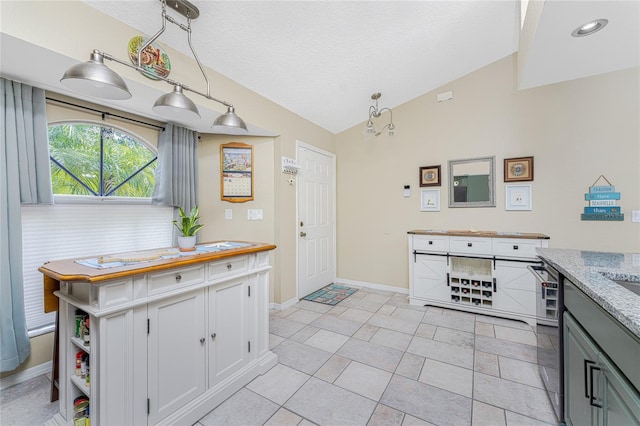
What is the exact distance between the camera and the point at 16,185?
1934 millimetres

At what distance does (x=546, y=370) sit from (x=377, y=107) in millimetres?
3525

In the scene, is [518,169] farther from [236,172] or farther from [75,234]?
[75,234]

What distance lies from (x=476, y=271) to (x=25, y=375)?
4554mm

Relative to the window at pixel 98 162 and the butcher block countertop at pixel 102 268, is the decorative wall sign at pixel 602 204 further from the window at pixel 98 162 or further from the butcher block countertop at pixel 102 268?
the window at pixel 98 162

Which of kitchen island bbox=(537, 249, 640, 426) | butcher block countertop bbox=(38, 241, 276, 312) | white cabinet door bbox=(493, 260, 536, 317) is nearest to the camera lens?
kitchen island bbox=(537, 249, 640, 426)

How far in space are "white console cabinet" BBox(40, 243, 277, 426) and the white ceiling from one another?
1.53 metres

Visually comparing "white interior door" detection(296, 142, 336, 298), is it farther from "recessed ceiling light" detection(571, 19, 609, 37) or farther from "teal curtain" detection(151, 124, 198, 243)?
"recessed ceiling light" detection(571, 19, 609, 37)

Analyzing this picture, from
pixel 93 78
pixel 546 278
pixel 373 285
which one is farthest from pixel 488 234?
pixel 93 78

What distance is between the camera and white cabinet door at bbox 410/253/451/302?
3404mm

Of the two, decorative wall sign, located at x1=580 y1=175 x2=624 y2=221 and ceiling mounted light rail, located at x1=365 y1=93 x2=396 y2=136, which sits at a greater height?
ceiling mounted light rail, located at x1=365 y1=93 x2=396 y2=136

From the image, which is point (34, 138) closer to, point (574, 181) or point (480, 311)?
point (480, 311)

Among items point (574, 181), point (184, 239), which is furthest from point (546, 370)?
point (184, 239)

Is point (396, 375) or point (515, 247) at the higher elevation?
point (515, 247)

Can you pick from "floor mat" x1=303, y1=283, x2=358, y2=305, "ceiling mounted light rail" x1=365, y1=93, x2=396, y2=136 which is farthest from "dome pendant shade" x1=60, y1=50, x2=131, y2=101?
"floor mat" x1=303, y1=283, x2=358, y2=305
